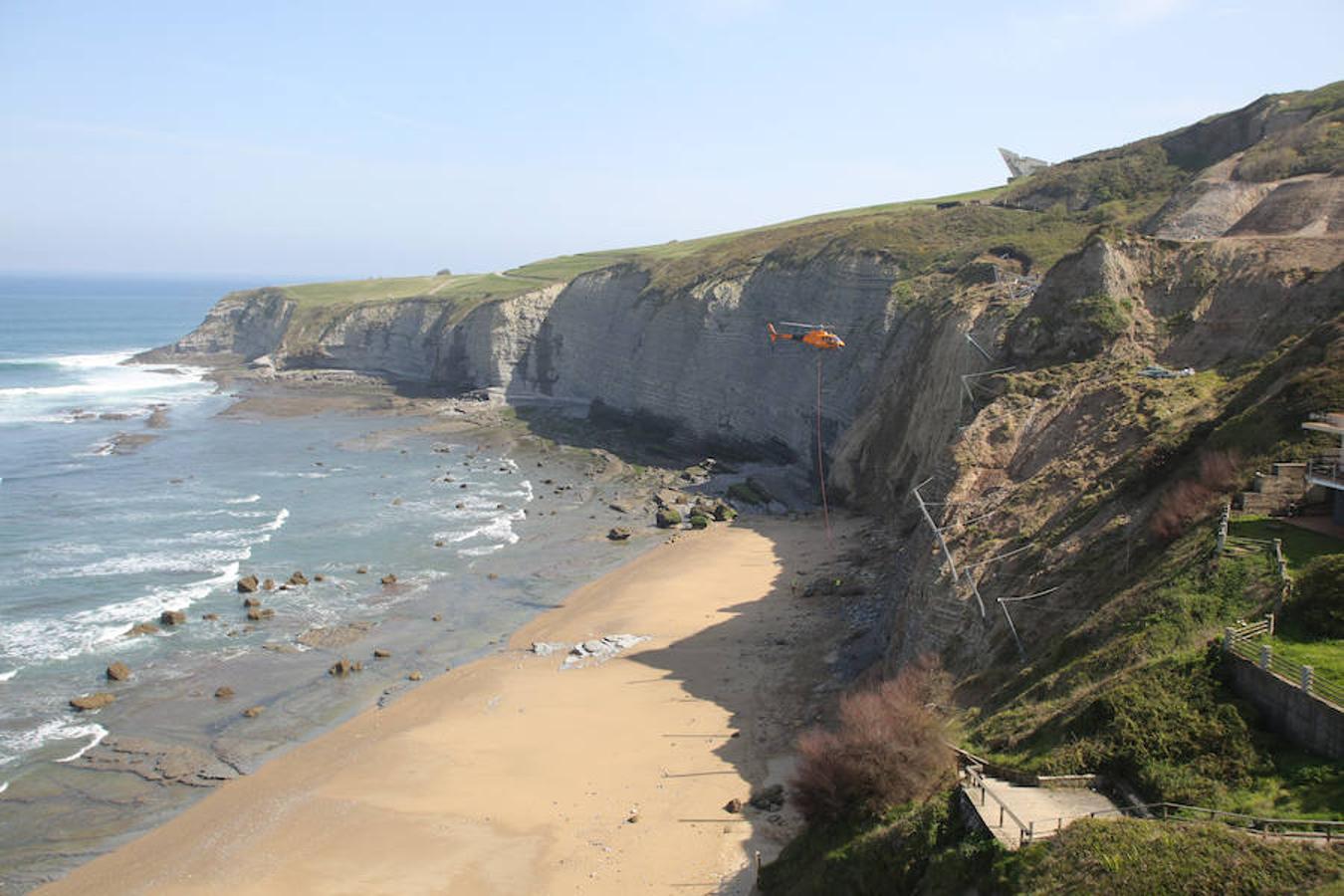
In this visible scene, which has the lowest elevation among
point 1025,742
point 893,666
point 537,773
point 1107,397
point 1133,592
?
point 537,773

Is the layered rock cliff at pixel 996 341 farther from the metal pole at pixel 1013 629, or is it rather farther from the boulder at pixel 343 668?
the boulder at pixel 343 668

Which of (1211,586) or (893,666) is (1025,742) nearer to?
(1211,586)

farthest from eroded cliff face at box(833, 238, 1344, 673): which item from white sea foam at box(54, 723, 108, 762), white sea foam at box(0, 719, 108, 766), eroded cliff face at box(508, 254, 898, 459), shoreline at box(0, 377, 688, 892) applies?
white sea foam at box(0, 719, 108, 766)

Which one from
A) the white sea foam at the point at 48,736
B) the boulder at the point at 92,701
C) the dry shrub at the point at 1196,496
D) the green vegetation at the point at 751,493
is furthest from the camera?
the green vegetation at the point at 751,493

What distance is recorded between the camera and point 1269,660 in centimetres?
1429

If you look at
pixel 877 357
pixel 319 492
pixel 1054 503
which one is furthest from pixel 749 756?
pixel 319 492

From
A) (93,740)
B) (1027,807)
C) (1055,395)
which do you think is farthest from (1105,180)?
(93,740)

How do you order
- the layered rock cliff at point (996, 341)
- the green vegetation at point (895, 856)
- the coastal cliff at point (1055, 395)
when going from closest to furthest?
the green vegetation at point (895, 856) → the coastal cliff at point (1055, 395) → the layered rock cliff at point (996, 341)

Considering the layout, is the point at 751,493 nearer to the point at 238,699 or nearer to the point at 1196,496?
the point at 238,699

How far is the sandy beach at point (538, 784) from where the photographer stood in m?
21.9

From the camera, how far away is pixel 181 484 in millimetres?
58062

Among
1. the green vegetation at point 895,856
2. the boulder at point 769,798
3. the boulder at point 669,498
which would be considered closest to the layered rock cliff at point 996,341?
the boulder at point 769,798

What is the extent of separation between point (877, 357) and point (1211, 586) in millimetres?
38510

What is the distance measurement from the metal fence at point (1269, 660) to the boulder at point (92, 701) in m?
29.6
